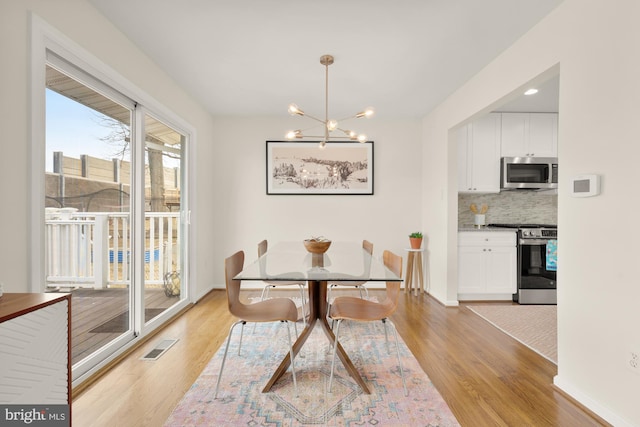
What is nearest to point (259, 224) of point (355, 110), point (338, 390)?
point (355, 110)

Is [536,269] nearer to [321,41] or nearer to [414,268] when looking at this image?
[414,268]

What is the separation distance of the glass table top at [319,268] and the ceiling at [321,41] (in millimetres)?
1736

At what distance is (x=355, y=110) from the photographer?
4090mm

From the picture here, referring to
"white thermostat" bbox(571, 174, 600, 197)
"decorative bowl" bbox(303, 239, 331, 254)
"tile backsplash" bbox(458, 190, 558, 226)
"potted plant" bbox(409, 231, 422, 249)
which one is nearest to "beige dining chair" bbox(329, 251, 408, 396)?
"decorative bowl" bbox(303, 239, 331, 254)

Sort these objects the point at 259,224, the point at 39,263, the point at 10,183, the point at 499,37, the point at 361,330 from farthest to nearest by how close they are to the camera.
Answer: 1. the point at 259,224
2. the point at 361,330
3. the point at 499,37
4. the point at 39,263
5. the point at 10,183

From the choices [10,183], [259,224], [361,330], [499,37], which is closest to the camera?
[10,183]

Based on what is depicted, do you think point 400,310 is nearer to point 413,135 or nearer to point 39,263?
point 413,135

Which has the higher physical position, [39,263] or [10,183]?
[10,183]

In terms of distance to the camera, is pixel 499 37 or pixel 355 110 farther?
pixel 355 110

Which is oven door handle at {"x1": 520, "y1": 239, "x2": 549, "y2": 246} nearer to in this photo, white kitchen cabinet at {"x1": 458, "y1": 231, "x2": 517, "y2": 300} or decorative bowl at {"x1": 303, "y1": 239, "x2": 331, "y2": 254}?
white kitchen cabinet at {"x1": 458, "y1": 231, "x2": 517, "y2": 300}

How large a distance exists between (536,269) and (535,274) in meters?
0.06

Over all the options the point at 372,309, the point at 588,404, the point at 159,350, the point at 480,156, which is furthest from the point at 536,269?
the point at 159,350

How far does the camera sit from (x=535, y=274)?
151 inches

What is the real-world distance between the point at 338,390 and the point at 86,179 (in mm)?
2234
